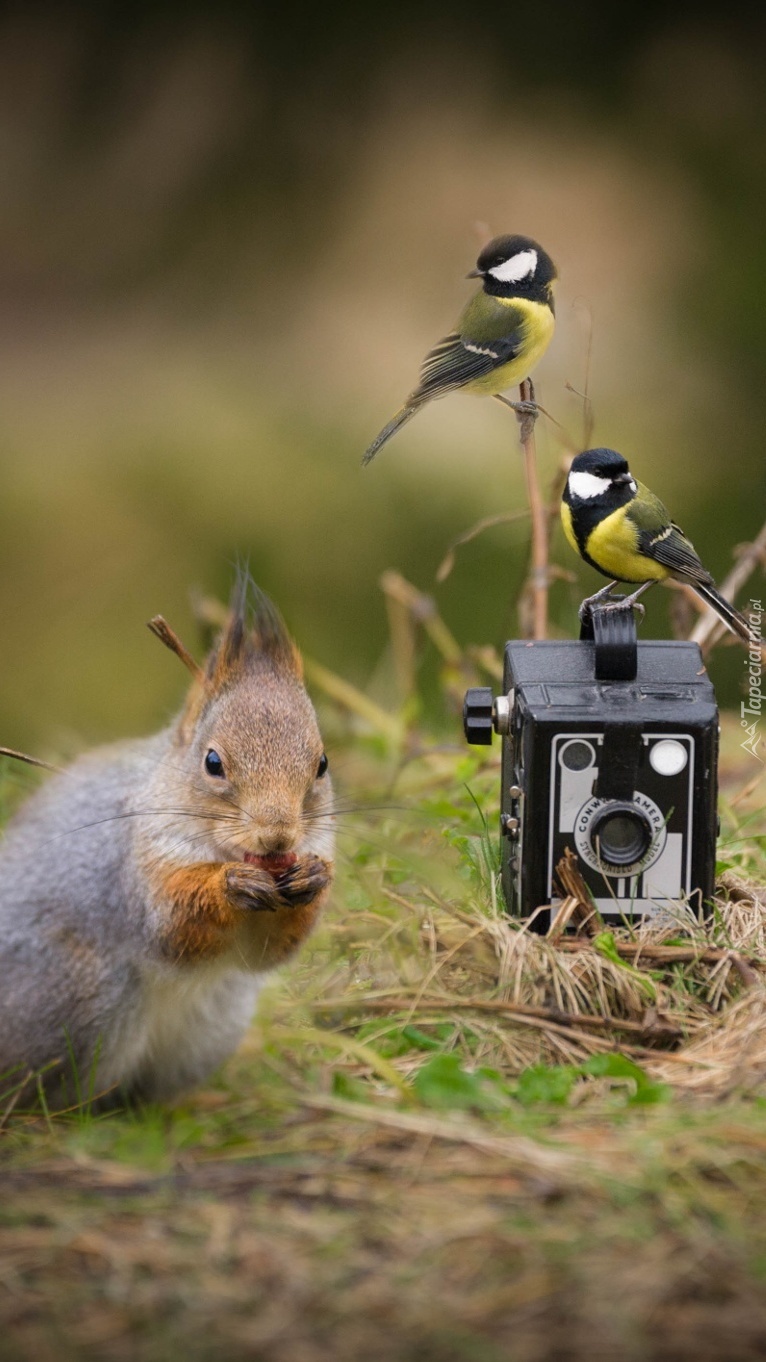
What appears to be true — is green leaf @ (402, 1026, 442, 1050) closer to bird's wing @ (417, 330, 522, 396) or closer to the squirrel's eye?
the squirrel's eye

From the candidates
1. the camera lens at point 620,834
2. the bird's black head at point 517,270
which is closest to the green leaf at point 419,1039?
the camera lens at point 620,834

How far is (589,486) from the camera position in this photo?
158 centimetres

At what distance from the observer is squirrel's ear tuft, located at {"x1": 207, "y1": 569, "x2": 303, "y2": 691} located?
1.77 m

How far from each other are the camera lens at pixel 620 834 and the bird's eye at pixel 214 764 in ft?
1.38

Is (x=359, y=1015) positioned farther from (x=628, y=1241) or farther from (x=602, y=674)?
(x=628, y=1241)

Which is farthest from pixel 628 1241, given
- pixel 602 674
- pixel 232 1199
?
pixel 602 674

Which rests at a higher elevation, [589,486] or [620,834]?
[589,486]

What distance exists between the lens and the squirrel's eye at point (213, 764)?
166cm

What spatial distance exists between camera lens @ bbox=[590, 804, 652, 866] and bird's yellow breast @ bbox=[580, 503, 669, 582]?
26 cm

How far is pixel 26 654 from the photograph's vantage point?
4164 mm

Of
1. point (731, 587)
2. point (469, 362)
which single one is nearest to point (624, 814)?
point (469, 362)

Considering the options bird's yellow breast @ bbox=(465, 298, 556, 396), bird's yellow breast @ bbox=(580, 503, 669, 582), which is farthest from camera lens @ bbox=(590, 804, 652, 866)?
bird's yellow breast @ bbox=(465, 298, 556, 396)

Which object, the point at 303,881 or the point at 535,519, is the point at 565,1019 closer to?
the point at 303,881

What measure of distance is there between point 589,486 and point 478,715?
A: 0.32 m
